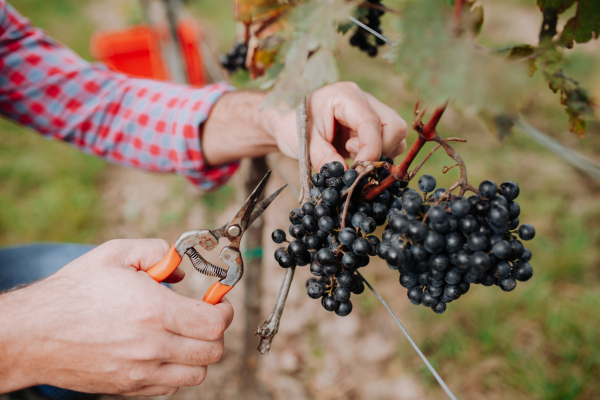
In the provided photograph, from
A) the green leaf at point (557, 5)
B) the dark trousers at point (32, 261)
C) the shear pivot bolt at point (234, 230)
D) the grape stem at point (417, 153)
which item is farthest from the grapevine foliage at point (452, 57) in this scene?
the dark trousers at point (32, 261)

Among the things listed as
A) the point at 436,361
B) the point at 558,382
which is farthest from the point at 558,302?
the point at 436,361

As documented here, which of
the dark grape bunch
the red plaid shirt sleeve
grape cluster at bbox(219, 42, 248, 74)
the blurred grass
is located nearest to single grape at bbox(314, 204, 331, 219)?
the dark grape bunch

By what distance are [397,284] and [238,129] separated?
5.92ft

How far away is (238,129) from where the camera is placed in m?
1.68

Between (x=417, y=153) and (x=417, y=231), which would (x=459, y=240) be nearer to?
(x=417, y=231)

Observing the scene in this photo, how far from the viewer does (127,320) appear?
0.96 meters

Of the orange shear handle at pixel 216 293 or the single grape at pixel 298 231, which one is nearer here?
the single grape at pixel 298 231

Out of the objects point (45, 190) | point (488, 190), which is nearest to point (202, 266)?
point (488, 190)

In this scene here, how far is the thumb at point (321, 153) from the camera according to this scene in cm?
113

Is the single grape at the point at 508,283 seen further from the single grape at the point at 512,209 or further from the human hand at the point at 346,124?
the human hand at the point at 346,124

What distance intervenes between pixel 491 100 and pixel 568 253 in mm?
2840

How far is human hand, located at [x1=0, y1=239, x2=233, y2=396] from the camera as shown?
98 cm

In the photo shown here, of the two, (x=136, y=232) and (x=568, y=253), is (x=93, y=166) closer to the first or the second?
(x=136, y=232)

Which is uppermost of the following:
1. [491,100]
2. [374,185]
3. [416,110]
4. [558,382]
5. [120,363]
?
[491,100]
